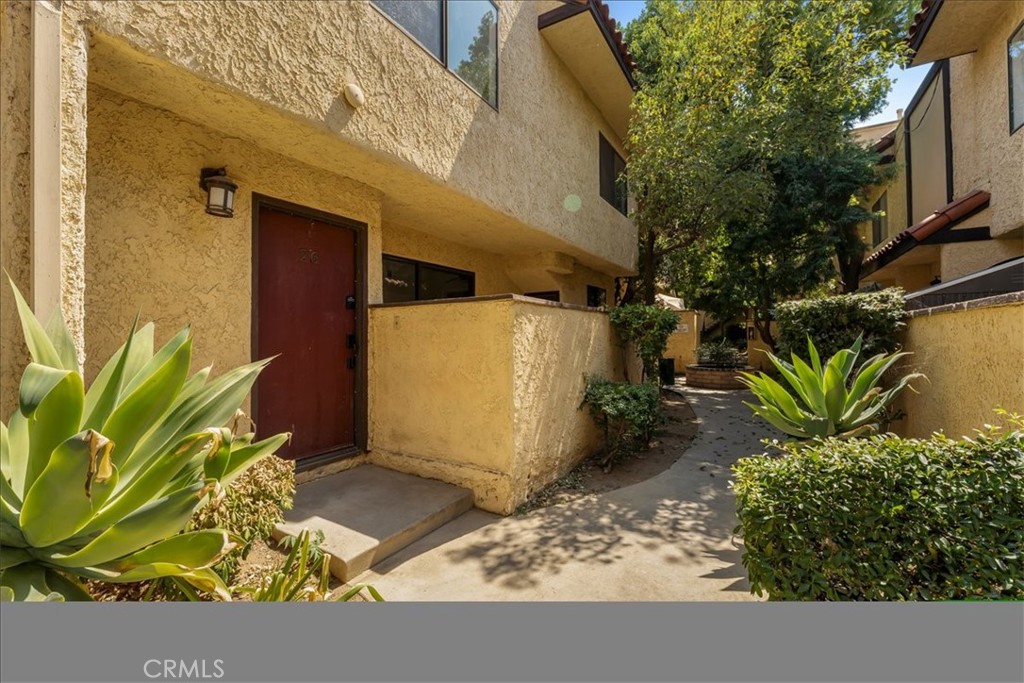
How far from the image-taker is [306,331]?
5.21 meters

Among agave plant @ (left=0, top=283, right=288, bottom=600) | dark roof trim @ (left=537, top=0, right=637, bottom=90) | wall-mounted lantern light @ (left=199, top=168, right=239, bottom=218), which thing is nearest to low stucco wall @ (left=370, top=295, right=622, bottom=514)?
wall-mounted lantern light @ (left=199, top=168, right=239, bottom=218)

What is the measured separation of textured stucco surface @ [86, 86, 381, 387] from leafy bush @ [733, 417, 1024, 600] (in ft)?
17.0

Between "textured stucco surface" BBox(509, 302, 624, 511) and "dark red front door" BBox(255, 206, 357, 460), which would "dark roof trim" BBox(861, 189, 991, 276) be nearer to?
"textured stucco surface" BBox(509, 302, 624, 511)

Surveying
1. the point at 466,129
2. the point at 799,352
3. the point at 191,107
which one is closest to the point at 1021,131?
the point at 799,352

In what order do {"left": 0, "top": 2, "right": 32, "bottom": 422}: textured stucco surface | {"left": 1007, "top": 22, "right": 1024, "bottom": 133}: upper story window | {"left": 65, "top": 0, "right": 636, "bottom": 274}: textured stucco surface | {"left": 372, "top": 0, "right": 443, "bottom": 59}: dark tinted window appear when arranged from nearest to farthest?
{"left": 0, "top": 2, "right": 32, "bottom": 422}: textured stucco surface
{"left": 65, "top": 0, "right": 636, "bottom": 274}: textured stucco surface
{"left": 372, "top": 0, "right": 443, "bottom": 59}: dark tinted window
{"left": 1007, "top": 22, "right": 1024, "bottom": 133}: upper story window

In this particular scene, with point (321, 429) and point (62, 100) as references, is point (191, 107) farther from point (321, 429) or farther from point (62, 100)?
point (321, 429)

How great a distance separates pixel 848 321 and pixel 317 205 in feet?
26.0

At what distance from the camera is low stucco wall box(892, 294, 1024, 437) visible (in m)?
3.49

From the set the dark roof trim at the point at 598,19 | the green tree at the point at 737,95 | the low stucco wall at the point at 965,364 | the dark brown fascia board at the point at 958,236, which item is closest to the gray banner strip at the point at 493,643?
the low stucco wall at the point at 965,364

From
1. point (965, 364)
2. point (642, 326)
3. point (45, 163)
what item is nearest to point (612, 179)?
point (642, 326)

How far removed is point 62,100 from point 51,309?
1310 mm

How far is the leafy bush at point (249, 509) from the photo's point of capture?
2.55m

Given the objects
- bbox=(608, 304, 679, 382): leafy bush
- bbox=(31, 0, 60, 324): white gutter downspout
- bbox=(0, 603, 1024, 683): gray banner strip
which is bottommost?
bbox=(0, 603, 1024, 683): gray banner strip

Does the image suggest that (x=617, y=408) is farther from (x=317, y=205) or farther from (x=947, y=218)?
(x=947, y=218)
